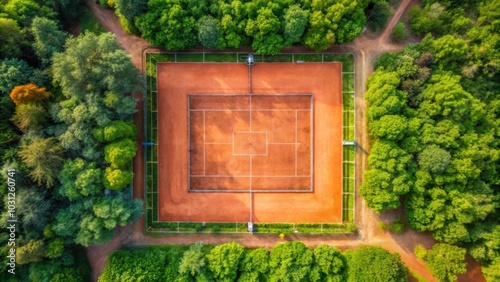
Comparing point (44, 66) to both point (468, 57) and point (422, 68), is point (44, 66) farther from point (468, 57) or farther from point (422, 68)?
point (468, 57)

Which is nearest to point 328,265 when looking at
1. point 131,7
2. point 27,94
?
point 131,7

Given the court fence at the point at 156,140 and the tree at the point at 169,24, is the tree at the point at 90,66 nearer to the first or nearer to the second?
the tree at the point at 169,24

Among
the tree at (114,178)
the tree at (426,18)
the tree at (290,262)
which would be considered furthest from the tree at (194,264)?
the tree at (426,18)

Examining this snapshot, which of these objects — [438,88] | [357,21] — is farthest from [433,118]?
[357,21]

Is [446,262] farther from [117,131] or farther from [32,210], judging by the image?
[32,210]

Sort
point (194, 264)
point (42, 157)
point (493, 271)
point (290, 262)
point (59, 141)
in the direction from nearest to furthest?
point (42, 157) < point (59, 141) < point (194, 264) < point (290, 262) < point (493, 271)

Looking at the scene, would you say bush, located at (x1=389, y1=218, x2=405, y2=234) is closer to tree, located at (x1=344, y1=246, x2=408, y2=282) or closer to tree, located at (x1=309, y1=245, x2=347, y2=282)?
tree, located at (x1=344, y1=246, x2=408, y2=282)

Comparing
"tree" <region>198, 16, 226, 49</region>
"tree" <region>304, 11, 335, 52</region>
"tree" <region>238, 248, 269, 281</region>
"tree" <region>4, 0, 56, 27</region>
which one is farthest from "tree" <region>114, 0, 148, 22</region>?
"tree" <region>238, 248, 269, 281</region>
